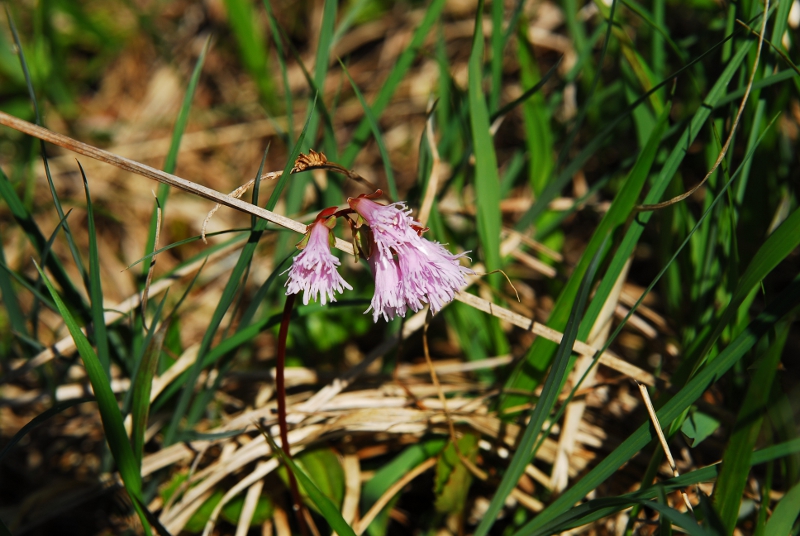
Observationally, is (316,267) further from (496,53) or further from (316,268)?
(496,53)

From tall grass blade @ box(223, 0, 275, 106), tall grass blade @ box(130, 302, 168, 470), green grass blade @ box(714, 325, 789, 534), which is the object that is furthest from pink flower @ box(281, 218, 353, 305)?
A: tall grass blade @ box(223, 0, 275, 106)

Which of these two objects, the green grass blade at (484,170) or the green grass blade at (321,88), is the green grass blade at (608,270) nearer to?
the green grass blade at (484,170)

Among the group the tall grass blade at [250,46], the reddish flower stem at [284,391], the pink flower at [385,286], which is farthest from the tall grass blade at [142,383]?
the tall grass blade at [250,46]

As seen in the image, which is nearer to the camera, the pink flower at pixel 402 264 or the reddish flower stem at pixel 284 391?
the pink flower at pixel 402 264

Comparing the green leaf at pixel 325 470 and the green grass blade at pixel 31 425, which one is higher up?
the green grass blade at pixel 31 425

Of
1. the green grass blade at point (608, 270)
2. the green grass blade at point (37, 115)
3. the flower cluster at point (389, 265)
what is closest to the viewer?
the flower cluster at point (389, 265)

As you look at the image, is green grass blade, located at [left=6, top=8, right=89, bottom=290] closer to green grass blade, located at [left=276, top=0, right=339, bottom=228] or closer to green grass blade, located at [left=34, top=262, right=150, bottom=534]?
green grass blade, located at [left=34, top=262, right=150, bottom=534]

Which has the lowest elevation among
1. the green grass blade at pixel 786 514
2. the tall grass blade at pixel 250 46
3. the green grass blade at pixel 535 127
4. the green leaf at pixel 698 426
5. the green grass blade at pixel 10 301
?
the green grass blade at pixel 786 514
